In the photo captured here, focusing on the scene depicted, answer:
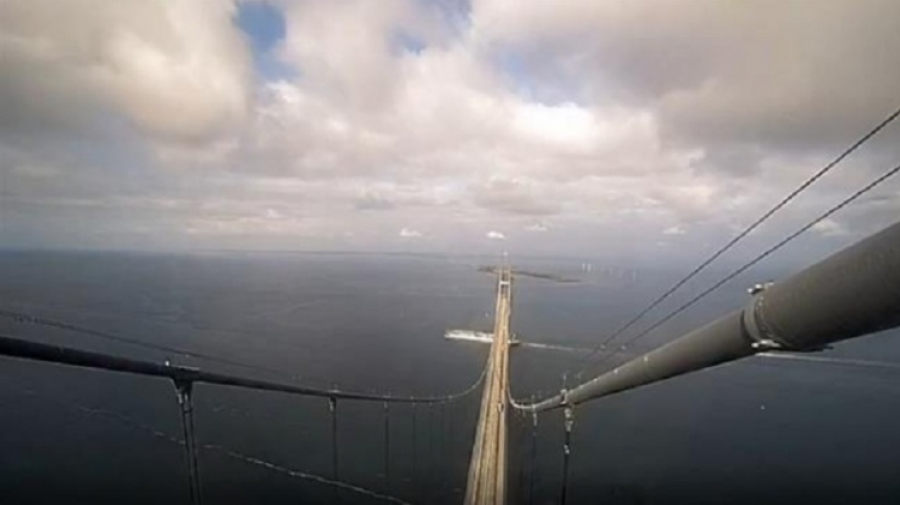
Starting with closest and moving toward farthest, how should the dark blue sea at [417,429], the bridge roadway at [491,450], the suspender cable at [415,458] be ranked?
the bridge roadway at [491,450] < the suspender cable at [415,458] < the dark blue sea at [417,429]

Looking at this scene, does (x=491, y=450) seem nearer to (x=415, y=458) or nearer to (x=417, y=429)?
(x=415, y=458)

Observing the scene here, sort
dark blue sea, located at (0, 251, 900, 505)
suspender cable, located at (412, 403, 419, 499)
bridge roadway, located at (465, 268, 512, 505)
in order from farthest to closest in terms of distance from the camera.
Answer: dark blue sea, located at (0, 251, 900, 505) → suspender cable, located at (412, 403, 419, 499) → bridge roadway, located at (465, 268, 512, 505)

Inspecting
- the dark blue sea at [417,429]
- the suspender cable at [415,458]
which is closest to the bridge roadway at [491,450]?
the dark blue sea at [417,429]

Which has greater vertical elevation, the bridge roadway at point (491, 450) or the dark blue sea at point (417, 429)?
the bridge roadway at point (491, 450)

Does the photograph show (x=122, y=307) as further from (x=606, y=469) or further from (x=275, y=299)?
(x=606, y=469)

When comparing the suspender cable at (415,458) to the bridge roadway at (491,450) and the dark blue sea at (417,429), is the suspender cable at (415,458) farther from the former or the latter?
the bridge roadway at (491,450)

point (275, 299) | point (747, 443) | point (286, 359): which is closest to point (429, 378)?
point (286, 359)

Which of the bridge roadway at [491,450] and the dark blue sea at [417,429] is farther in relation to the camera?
the dark blue sea at [417,429]

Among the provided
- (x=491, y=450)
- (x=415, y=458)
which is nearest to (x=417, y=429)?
(x=415, y=458)

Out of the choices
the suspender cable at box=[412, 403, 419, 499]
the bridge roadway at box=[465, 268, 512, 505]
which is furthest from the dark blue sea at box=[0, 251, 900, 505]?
the bridge roadway at box=[465, 268, 512, 505]

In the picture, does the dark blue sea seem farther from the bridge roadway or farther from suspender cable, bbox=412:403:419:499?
the bridge roadway

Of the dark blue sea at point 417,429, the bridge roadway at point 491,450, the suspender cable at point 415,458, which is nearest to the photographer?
the bridge roadway at point 491,450
